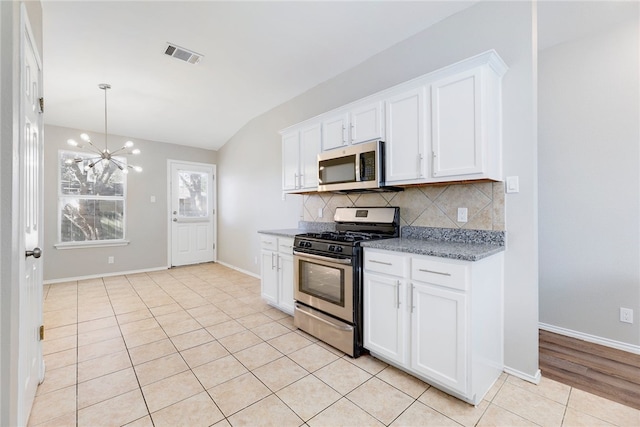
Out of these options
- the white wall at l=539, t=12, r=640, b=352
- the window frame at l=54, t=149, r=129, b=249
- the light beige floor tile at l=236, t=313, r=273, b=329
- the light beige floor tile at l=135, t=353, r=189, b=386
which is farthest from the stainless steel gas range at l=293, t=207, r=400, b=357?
the window frame at l=54, t=149, r=129, b=249

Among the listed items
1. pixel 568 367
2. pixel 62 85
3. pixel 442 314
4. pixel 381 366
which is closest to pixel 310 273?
pixel 381 366

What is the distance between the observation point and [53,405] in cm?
172

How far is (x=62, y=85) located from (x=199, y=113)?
1.61 m

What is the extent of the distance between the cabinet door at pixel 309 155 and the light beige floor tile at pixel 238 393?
76.0 inches

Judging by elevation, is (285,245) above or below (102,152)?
below

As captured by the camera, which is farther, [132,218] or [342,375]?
[132,218]

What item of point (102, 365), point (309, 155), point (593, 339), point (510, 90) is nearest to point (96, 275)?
point (102, 365)

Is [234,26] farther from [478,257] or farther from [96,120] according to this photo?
[96,120]

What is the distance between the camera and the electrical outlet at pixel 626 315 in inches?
89.4

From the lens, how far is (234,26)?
2562 millimetres

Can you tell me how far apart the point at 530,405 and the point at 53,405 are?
9.49 feet

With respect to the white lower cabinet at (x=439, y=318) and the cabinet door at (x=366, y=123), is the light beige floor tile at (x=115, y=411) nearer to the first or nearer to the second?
the white lower cabinet at (x=439, y=318)

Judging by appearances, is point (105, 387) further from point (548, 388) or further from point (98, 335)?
point (548, 388)

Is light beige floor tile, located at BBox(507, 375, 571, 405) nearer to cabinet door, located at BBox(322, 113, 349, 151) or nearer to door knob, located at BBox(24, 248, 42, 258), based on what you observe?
cabinet door, located at BBox(322, 113, 349, 151)
